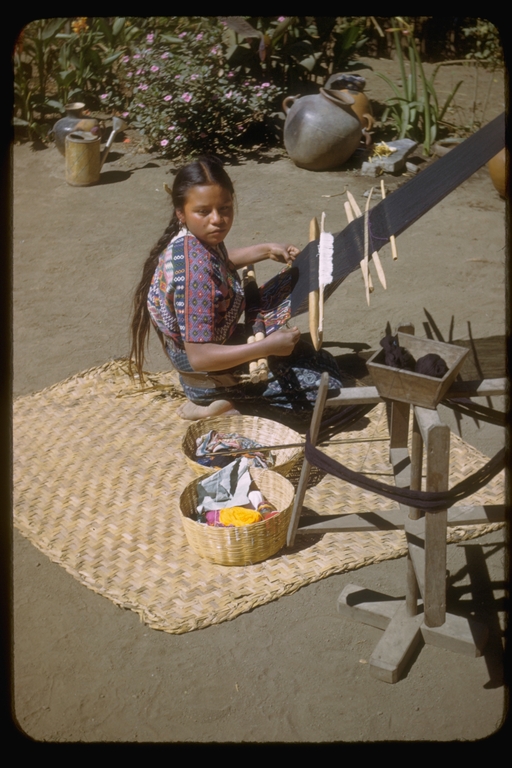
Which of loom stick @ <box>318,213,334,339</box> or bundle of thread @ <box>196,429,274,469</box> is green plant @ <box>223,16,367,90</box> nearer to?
loom stick @ <box>318,213,334,339</box>

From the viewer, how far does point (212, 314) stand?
10.1ft

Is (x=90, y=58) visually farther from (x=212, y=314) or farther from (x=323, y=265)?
(x=323, y=265)

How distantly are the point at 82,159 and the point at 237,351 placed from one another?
3842 mm

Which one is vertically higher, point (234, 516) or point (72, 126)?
point (72, 126)

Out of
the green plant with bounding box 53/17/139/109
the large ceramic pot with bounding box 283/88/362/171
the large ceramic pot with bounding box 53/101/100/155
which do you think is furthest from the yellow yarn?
the green plant with bounding box 53/17/139/109

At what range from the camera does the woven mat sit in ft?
8.43

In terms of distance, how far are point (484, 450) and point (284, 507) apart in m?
1.05

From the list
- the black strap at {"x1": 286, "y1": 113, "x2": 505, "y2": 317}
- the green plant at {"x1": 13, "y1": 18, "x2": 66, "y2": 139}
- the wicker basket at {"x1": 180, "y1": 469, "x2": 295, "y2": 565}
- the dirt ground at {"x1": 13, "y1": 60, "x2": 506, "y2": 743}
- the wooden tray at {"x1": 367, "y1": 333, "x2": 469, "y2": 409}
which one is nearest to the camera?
the wooden tray at {"x1": 367, "y1": 333, "x2": 469, "y2": 409}

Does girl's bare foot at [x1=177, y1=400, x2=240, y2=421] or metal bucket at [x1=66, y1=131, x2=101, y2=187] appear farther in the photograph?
metal bucket at [x1=66, y1=131, x2=101, y2=187]

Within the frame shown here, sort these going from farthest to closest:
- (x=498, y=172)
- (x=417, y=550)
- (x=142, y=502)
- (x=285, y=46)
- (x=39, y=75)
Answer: (x=39, y=75)
(x=285, y=46)
(x=498, y=172)
(x=142, y=502)
(x=417, y=550)

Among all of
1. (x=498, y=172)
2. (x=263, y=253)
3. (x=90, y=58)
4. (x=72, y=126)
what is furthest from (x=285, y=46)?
(x=263, y=253)

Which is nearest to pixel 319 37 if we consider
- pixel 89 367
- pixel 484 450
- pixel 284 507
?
pixel 89 367

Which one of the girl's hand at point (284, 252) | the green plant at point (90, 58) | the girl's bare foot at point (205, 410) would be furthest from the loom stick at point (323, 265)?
the green plant at point (90, 58)

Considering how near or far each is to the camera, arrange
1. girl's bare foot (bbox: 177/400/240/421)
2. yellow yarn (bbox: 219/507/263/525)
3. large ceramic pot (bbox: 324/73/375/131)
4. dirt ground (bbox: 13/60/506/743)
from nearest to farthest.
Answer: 1. dirt ground (bbox: 13/60/506/743)
2. yellow yarn (bbox: 219/507/263/525)
3. girl's bare foot (bbox: 177/400/240/421)
4. large ceramic pot (bbox: 324/73/375/131)
